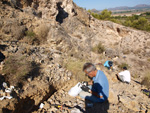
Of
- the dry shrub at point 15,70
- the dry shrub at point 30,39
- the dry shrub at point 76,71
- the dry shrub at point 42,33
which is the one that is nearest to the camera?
the dry shrub at point 15,70

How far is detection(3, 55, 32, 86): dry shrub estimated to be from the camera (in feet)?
6.51

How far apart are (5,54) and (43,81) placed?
1.28 m

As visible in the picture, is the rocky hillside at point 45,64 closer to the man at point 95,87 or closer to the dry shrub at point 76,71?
the dry shrub at point 76,71

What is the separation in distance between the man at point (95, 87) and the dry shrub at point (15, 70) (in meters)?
1.44

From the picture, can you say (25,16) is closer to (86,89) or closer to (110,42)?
(86,89)

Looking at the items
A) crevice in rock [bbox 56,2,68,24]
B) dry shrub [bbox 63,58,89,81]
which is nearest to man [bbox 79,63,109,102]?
dry shrub [bbox 63,58,89,81]

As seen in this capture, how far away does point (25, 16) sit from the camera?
16.6 ft

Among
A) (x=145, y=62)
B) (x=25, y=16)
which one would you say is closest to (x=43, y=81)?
(x=25, y=16)

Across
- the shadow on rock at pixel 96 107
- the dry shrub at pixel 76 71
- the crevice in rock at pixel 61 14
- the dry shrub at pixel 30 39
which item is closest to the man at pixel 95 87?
the shadow on rock at pixel 96 107

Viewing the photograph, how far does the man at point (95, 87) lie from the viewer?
2152 mm

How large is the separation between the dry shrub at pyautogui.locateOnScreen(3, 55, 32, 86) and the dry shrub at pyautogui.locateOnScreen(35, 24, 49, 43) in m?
2.39

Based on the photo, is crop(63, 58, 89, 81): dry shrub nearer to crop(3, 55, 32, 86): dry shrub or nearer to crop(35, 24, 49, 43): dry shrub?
crop(3, 55, 32, 86): dry shrub

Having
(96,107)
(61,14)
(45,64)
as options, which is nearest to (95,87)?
(96,107)

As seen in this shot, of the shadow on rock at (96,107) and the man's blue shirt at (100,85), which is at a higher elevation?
the man's blue shirt at (100,85)
